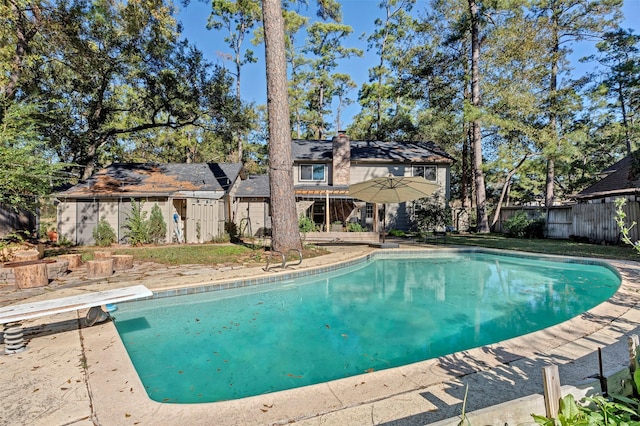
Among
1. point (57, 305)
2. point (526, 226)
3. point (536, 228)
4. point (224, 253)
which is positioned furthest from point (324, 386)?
point (536, 228)

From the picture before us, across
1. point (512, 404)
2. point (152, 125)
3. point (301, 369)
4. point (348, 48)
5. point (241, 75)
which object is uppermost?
point (348, 48)

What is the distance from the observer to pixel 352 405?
258 centimetres

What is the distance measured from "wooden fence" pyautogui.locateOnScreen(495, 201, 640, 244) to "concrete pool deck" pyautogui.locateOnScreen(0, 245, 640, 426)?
484 inches

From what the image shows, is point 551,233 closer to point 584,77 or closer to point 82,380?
point 584,77

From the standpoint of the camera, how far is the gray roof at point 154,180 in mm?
14998

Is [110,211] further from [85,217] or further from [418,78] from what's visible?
[418,78]

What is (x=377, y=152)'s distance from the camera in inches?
902

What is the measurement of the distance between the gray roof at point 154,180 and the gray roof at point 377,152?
5.06m

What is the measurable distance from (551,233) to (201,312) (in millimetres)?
18894

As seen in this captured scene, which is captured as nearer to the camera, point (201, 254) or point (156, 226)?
point (201, 254)

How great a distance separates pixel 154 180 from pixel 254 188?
5.66 metres

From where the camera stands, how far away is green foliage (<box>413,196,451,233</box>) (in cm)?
2117

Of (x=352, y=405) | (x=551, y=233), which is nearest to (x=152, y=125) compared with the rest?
(x=352, y=405)

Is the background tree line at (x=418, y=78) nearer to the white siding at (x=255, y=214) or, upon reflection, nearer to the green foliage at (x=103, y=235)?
the green foliage at (x=103, y=235)
